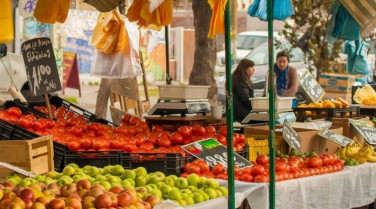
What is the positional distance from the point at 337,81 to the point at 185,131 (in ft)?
28.5

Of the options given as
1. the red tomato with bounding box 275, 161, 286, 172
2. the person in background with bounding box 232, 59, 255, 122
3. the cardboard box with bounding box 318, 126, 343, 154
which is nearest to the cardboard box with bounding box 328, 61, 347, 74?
the person in background with bounding box 232, 59, 255, 122

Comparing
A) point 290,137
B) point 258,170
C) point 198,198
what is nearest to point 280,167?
point 258,170

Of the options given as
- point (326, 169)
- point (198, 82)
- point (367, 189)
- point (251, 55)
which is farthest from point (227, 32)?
point (251, 55)

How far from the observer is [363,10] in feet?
21.9

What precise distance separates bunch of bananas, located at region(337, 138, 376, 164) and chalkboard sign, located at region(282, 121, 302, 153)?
655 millimetres

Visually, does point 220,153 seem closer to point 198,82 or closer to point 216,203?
point 216,203

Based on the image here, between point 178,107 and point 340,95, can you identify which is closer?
point 178,107

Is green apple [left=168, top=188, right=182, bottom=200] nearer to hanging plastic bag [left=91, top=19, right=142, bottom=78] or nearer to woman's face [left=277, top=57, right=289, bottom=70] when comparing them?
hanging plastic bag [left=91, top=19, right=142, bottom=78]

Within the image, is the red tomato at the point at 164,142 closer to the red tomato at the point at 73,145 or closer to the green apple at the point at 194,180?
the red tomato at the point at 73,145

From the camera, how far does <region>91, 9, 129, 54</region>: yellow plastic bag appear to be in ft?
31.4

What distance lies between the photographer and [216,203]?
572cm

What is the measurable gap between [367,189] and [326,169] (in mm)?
686

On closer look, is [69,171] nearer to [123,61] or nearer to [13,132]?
[13,132]

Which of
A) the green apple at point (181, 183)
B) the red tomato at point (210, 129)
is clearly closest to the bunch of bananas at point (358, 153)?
the red tomato at point (210, 129)
